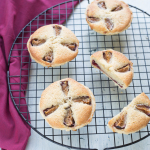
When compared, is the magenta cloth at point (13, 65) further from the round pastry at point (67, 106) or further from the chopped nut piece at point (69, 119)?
the chopped nut piece at point (69, 119)

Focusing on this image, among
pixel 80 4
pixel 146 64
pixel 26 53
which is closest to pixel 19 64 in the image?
pixel 26 53

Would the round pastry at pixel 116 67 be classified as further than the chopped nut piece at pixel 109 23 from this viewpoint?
No

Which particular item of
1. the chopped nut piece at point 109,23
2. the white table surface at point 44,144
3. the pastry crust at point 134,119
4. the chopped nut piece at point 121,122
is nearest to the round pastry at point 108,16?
the chopped nut piece at point 109,23

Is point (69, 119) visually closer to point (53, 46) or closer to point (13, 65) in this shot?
point (53, 46)

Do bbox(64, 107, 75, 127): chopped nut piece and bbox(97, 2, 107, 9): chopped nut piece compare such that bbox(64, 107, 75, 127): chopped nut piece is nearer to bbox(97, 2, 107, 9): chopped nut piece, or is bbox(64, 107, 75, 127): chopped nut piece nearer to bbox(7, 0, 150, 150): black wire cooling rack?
bbox(7, 0, 150, 150): black wire cooling rack

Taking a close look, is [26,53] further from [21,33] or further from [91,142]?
[91,142]

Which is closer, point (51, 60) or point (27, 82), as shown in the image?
point (51, 60)
